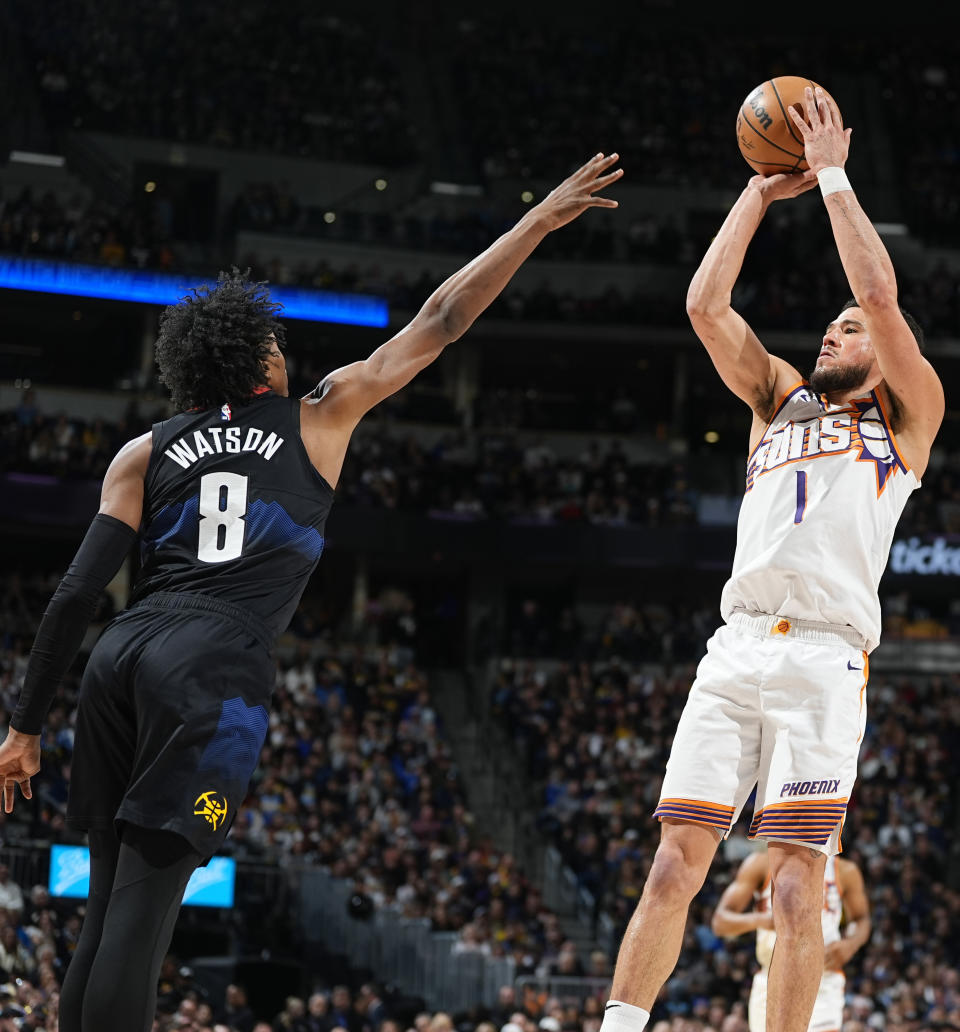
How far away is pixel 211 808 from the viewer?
12.7ft

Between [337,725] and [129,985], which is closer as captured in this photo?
[129,985]

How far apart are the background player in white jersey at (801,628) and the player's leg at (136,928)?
161 cm

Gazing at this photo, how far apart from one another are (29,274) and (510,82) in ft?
43.9

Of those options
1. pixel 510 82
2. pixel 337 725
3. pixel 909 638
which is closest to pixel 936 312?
pixel 909 638

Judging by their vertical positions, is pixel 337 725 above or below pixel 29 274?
below

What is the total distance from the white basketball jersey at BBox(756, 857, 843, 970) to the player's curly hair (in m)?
5.75

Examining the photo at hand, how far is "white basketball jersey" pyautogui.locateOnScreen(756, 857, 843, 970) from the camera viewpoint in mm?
8977

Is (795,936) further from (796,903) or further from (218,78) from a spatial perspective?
(218,78)

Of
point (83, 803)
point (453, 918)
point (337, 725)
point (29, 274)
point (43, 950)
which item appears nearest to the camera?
point (83, 803)

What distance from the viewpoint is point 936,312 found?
98.1 ft

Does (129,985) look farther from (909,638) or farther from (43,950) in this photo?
(909,638)

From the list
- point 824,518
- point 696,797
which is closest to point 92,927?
point 696,797

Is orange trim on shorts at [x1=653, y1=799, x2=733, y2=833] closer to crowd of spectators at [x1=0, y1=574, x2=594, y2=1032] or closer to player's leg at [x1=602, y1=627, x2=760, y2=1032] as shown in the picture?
player's leg at [x1=602, y1=627, x2=760, y2=1032]

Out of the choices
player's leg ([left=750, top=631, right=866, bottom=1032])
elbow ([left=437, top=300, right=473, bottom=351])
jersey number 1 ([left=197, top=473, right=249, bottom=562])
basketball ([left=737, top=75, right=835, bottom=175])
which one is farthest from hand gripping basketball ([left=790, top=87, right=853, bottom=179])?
jersey number 1 ([left=197, top=473, right=249, bottom=562])
